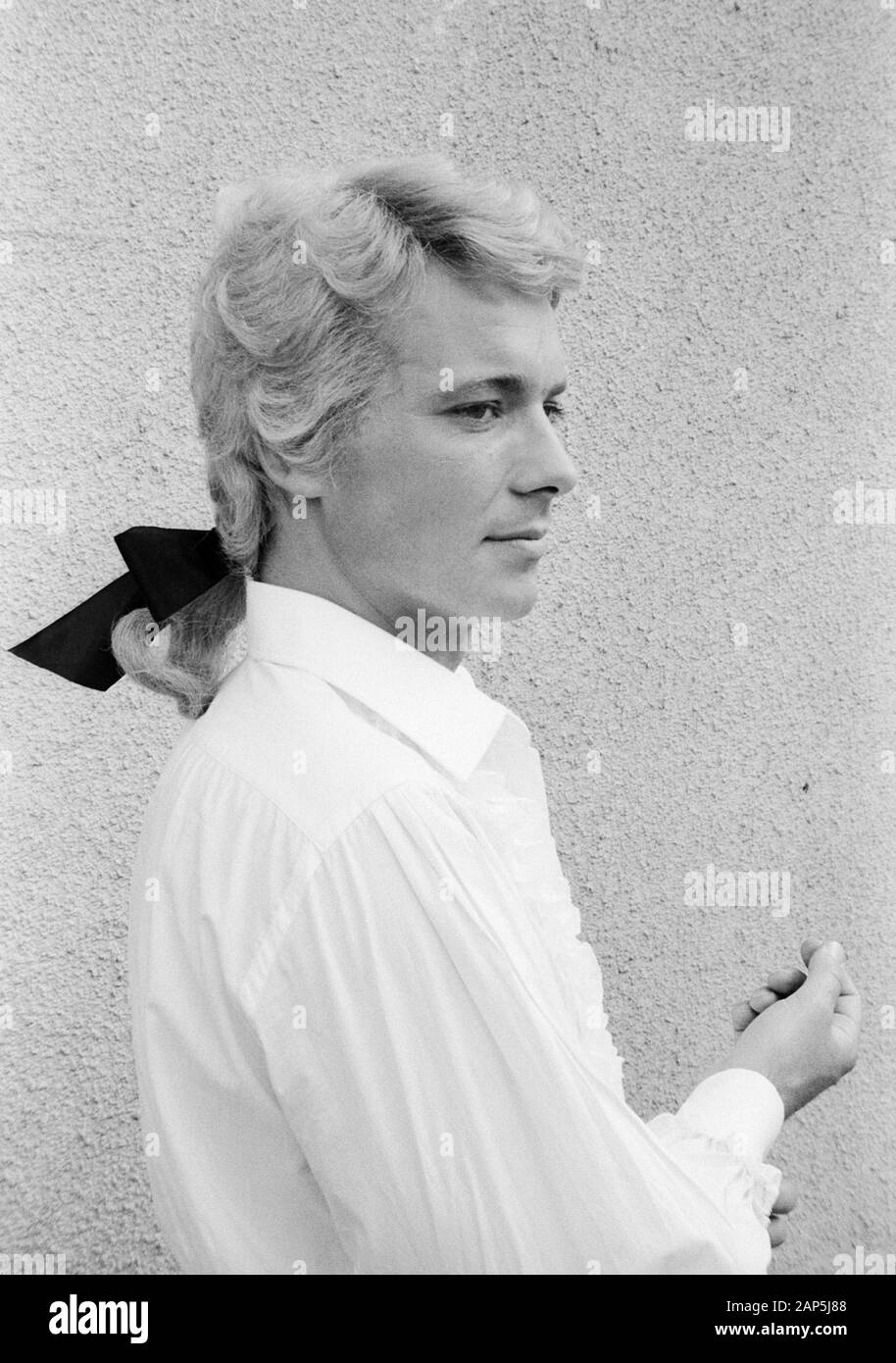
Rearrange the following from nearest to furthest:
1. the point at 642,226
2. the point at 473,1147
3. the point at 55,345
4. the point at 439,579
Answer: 1. the point at 473,1147
2. the point at 439,579
3. the point at 55,345
4. the point at 642,226

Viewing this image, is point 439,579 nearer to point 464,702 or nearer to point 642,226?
point 464,702

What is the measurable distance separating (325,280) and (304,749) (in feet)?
1.32

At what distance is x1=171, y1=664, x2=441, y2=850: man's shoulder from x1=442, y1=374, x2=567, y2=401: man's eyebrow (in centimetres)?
27

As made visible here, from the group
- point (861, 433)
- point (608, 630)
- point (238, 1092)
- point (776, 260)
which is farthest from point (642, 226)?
point (238, 1092)

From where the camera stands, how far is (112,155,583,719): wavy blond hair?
1051mm

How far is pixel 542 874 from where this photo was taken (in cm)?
115

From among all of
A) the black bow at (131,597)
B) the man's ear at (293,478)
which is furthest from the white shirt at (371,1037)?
the black bow at (131,597)

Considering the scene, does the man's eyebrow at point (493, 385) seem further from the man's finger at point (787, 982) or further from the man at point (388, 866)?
the man's finger at point (787, 982)

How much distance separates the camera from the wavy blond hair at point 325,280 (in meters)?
1.05

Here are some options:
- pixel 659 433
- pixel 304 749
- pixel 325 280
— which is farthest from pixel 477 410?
pixel 659 433

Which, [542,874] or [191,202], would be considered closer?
[542,874]

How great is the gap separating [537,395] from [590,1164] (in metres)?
0.64

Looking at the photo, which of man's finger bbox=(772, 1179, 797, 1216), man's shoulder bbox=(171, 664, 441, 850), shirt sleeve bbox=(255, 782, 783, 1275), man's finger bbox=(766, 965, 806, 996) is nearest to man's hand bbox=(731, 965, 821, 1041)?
man's finger bbox=(766, 965, 806, 996)

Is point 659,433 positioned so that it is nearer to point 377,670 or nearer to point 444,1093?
point 377,670
